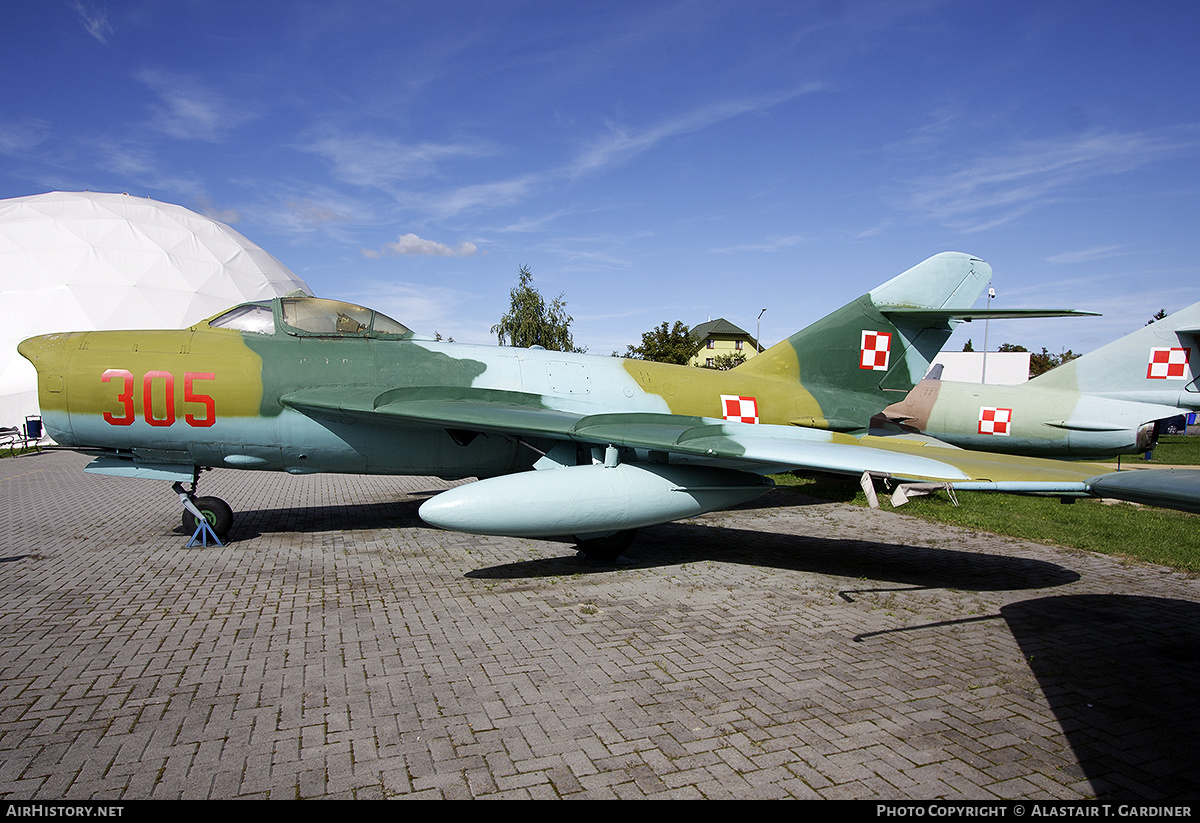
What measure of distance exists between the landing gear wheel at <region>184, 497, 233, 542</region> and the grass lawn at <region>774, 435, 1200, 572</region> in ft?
25.6

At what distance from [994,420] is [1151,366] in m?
2.95

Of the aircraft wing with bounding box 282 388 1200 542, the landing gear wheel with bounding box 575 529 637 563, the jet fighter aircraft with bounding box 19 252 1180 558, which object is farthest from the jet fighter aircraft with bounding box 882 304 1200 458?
the landing gear wheel with bounding box 575 529 637 563

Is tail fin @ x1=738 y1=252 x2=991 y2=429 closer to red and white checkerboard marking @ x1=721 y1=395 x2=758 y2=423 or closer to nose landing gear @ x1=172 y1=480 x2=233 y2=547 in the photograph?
red and white checkerboard marking @ x1=721 y1=395 x2=758 y2=423

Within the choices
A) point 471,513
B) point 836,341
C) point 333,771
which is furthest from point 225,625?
point 836,341

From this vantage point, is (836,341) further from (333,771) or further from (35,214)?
(35,214)

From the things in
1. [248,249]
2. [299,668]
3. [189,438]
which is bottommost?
[299,668]

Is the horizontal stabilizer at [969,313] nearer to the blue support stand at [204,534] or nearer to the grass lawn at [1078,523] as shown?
the grass lawn at [1078,523]

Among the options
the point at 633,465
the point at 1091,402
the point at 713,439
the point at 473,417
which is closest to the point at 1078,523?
the point at 1091,402

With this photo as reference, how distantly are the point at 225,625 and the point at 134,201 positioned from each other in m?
46.3

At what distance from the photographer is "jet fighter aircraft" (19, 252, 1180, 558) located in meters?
6.35

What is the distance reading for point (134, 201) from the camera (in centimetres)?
3972

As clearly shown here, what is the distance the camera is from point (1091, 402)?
1295 centimetres

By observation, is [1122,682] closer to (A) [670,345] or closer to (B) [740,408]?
(B) [740,408]

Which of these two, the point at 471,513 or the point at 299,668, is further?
the point at 471,513
